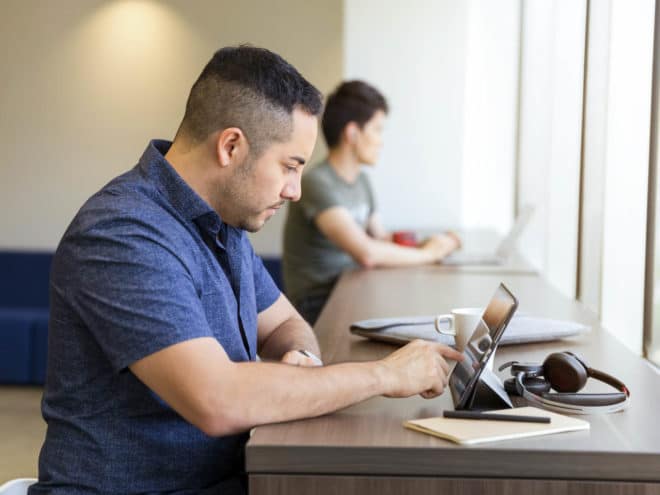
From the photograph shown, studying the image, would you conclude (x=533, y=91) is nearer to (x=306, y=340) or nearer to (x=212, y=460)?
(x=306, y=340)

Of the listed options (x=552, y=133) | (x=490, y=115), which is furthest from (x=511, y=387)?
(x=490, y=115)

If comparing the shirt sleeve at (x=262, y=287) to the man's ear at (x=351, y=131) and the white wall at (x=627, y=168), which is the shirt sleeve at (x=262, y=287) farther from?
the man's ear at (x=351, y=131)

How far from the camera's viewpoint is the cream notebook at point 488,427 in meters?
1.32

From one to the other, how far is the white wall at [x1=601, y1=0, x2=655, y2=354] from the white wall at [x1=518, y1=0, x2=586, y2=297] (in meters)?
0.47

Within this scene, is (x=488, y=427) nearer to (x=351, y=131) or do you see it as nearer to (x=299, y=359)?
(x=299, y=359)

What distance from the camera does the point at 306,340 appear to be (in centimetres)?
200

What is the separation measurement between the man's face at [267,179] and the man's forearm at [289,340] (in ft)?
1.17

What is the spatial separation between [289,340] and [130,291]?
2.15 ft

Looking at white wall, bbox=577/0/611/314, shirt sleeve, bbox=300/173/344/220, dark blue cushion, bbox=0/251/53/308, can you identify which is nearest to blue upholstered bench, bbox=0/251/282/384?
dark blue cushion, bbox=0/251/53/308

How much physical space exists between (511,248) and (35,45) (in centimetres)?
349

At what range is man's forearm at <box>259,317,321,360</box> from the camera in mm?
1976

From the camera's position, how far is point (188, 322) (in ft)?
4.58

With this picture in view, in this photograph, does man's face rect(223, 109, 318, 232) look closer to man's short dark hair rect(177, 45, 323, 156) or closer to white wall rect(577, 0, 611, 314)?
man's short dark hair rect(177, 45, 323, 156)

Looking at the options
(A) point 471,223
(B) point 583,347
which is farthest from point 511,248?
(B) point 583,347
